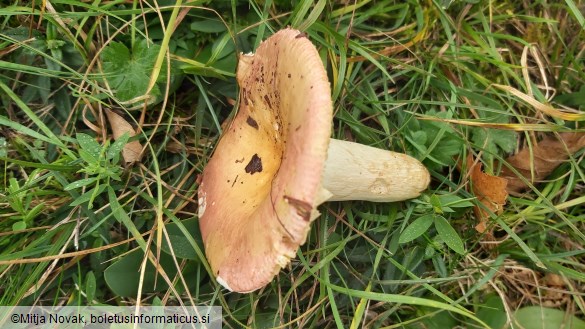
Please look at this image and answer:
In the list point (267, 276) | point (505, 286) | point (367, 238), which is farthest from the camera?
point (505, 286)

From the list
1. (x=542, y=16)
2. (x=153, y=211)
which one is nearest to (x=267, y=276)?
(x=153, y=211)

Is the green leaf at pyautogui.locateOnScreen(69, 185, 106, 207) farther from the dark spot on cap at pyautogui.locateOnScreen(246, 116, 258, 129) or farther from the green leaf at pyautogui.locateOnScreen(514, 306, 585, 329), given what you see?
the green leaf at pyautogui.locateOnScreen(514, 306, 585, 329)

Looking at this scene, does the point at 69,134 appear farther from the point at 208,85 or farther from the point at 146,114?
the point at 208,85

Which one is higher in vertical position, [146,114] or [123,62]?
[123,62]

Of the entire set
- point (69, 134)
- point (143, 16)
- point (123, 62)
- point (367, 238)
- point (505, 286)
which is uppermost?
point (143, 16)

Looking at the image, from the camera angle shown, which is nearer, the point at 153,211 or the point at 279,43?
the point at 279,43

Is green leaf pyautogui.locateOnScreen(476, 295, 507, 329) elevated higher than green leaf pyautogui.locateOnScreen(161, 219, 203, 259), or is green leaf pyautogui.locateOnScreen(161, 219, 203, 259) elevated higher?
green leaf pyautogui.locateOnScreen(161, 219, 203, 259)

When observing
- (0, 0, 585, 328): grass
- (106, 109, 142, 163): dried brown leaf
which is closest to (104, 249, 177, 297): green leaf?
(0, 0, 585, 328): grass
